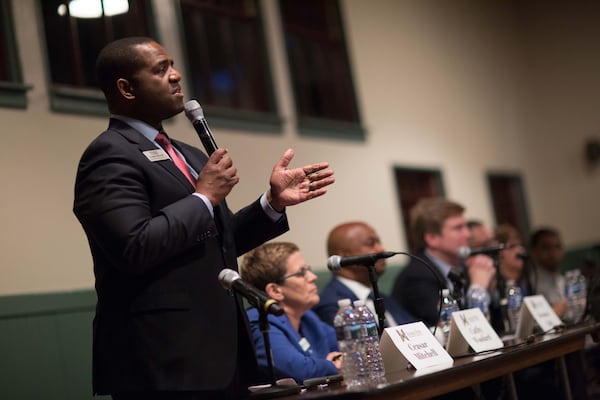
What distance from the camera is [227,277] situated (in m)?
2.48

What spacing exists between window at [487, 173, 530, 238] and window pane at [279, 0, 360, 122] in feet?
9.49

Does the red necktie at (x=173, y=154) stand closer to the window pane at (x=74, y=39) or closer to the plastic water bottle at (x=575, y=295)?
the window pane at (x=74, y=39)

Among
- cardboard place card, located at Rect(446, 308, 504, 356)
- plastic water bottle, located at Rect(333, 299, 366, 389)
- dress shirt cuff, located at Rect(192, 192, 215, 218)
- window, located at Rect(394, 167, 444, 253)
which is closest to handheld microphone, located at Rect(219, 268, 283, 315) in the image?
dress shirt cuff, located at Rect(192, 192, 215, 218)

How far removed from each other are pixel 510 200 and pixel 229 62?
4.92 meters

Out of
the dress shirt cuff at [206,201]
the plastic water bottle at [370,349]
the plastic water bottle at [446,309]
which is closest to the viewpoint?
the dress shirt cuff at [206,201]

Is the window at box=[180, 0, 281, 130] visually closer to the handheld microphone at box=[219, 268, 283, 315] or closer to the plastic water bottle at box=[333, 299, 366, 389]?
the plastic water bottle at box=[333, 299, 366, 389]

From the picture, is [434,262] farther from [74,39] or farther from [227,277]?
[227,277]

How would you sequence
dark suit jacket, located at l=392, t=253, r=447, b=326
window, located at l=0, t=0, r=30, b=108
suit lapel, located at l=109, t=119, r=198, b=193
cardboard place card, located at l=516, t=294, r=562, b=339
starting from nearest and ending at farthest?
suit lapel, located at l=109, t=119, r=198, b=193 → cardboard place card, located at l=516, t=294, r=562, b=339 → window, located at l=0, t=0, r=30, b=108 → dark suit jacket, located at l=392, t=253, r=447, b=326

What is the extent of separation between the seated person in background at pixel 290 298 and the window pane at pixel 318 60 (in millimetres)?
2678

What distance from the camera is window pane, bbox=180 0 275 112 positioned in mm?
5953

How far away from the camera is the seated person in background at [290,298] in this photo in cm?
392

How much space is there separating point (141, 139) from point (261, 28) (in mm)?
4010

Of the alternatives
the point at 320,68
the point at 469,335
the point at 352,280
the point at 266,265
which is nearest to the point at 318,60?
the point at 320,68

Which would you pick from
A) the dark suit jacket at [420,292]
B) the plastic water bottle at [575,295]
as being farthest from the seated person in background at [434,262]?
the plastic water bottle at [575,295]
